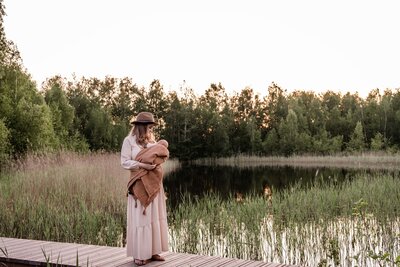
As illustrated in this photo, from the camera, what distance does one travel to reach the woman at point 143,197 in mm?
5641

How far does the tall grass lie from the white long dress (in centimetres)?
291

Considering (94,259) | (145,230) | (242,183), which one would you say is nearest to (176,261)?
A: (145,230)

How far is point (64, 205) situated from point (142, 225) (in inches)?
218

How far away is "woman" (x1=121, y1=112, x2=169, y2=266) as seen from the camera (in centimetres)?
564

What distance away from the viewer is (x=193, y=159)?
5791 cm

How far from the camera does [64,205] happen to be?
10648 millimetres

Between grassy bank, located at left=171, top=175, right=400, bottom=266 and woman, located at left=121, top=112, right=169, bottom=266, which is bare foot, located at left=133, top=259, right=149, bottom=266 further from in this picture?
grassy bank, located at left=171, top=175, right=400, bottom=266

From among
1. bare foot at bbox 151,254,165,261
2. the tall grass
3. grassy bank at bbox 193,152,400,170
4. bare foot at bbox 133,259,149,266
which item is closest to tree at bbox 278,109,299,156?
grassy bank at bbox 193,152,400,170

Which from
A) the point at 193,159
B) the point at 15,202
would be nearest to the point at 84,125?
the point at 193,159

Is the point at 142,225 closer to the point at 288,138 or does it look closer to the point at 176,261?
the point at 176,261

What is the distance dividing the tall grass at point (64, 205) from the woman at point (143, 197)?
9.63ft

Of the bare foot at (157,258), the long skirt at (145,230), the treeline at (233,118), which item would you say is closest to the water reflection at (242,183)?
the bare foot at (157,258)

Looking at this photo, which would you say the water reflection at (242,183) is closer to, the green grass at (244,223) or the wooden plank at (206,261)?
the green grass at (244,223)

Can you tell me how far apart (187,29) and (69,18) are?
10.8 meters
